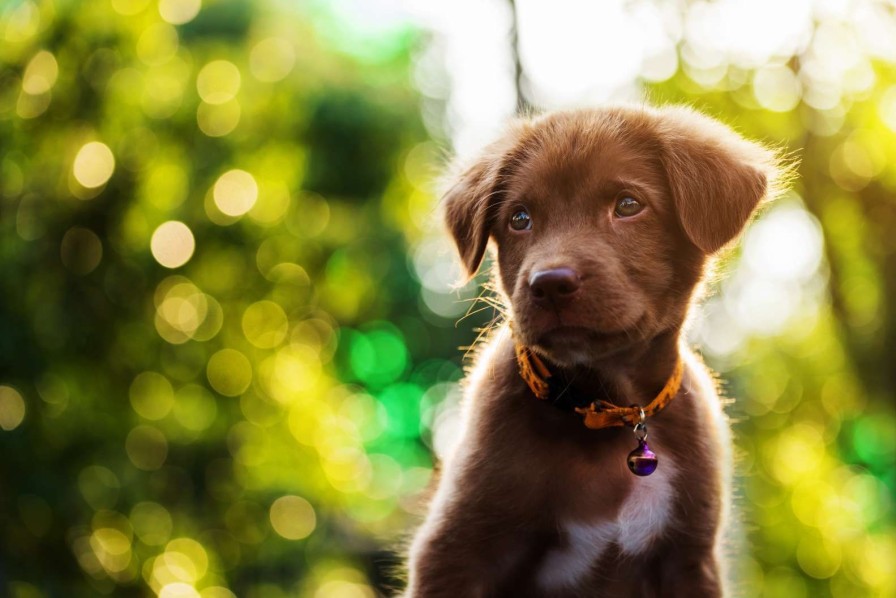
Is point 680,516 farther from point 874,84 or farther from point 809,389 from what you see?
point 809,389

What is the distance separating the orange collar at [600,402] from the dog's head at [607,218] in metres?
0.16

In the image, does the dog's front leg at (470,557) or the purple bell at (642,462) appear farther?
the dog's front leg at (470,557)

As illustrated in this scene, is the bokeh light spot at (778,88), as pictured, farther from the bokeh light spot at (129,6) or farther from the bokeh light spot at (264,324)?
the bokeh light spot at (129,6)

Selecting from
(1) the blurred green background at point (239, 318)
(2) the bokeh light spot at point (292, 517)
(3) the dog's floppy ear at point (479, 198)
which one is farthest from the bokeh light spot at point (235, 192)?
(3) the dog's floppy ear at point (479, 198)

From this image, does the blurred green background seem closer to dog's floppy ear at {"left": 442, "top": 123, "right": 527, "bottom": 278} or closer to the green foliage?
the green foliage

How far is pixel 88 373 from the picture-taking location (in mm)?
7617

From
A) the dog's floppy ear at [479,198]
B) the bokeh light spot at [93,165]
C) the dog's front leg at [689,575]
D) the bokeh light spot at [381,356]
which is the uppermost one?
the dog's floppy ear at [479,198]

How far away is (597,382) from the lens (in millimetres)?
3012

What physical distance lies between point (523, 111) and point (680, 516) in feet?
5.12

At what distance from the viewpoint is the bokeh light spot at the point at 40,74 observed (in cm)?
703

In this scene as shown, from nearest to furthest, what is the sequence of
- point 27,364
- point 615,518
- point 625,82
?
point 615,518
point 625,82
point 27,364

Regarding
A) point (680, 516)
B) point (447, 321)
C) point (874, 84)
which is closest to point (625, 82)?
point (874, 84)

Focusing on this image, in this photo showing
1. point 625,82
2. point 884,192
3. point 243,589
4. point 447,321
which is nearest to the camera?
point 625,82

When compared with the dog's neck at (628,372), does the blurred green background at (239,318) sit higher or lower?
lower
